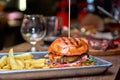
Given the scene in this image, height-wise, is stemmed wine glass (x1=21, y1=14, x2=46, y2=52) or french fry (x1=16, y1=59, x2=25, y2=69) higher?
stemmed wine glass (x1=21, y1=14, x2=46, y2=52)

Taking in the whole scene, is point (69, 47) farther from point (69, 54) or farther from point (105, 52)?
point (105, 52)

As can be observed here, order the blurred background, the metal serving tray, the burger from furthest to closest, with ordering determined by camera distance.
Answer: the blurred background → the burger → the metal serving tray

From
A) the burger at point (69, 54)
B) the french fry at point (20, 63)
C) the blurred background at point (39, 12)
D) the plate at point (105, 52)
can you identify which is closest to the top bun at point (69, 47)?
the burger at point (69, 54)

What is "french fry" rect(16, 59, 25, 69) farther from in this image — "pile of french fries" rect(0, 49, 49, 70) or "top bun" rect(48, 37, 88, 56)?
"top bun" rect(48, 37, 88, 56)

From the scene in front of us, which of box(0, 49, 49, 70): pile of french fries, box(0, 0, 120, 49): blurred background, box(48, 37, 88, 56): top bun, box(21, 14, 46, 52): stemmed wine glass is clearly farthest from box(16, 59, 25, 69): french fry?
box(0, 0, 120, 49): blurred background

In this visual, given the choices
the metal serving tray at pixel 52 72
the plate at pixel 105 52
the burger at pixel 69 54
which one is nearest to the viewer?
the metal serving tray at pixel 52 72

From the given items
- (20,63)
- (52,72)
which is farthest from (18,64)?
(52,72)

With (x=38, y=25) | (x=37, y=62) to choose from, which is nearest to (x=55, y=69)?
(x=37, y=62)

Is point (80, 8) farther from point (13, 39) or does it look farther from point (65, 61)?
point (65, 61)

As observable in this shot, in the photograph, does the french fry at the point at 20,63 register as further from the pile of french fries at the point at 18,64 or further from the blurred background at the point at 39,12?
the blurred background at the point at 39,12
